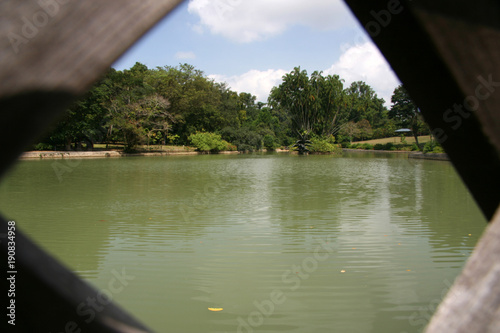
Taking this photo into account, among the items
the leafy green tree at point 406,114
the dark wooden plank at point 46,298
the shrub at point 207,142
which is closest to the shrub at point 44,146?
the shrub at point 207,142

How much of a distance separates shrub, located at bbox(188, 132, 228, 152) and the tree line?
1.31 ft

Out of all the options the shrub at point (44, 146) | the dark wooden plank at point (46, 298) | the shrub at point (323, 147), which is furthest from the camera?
the shrub at point (323, 147)

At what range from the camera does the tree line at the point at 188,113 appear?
31906mm

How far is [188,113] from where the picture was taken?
4116 centimetres

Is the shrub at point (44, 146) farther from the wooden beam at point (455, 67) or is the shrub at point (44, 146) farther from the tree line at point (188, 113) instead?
the wooden beam at point (455, 67)

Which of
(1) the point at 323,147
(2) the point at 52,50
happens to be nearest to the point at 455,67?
(2) the point at 52,50

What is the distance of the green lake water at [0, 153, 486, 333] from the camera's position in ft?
9.62

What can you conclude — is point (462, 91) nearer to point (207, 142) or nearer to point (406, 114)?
point (207, 142)

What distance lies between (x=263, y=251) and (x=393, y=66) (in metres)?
4.12

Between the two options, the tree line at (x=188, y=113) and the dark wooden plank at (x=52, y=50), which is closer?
the dark wooden plank at (x=52, y=50)

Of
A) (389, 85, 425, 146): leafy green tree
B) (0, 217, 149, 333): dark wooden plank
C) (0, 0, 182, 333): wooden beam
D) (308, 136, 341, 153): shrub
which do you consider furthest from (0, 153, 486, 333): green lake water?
(389, 85, 425, 146): leafy green tree

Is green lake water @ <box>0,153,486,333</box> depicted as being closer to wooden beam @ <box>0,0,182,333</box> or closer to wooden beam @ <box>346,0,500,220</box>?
wooden beam @ <box>0,0,182,333</box>

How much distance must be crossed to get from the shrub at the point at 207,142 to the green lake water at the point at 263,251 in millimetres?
28227

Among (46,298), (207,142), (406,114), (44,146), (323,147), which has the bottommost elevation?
(46,298)
